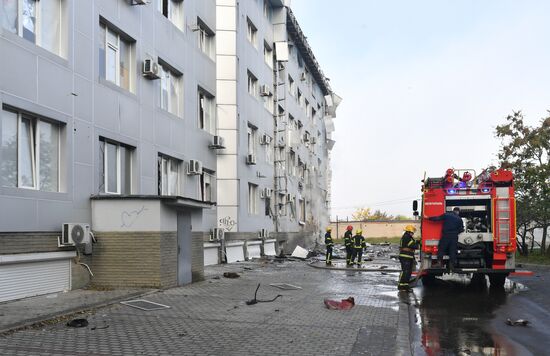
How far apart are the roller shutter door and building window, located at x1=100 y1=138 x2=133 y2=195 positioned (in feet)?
7.90

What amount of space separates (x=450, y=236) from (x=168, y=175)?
8.79 meters

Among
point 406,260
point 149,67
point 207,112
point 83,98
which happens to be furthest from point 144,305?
point 207,112

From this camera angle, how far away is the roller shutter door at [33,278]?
32.6ft

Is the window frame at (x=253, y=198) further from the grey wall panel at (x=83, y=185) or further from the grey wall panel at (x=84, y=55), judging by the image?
the grey wall panel at (x=84, y=55)

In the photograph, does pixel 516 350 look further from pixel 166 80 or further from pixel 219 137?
pixel 219 137

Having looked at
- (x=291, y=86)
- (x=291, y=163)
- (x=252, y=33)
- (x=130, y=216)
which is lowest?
(x=130, y=216)

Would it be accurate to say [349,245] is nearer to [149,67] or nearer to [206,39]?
[206,39]

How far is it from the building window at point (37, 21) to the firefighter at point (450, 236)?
973 centimetres

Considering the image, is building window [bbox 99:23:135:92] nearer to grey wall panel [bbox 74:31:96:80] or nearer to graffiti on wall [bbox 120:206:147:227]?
grey wall panel [bbox 74:31:96:80]

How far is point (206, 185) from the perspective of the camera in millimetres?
22344

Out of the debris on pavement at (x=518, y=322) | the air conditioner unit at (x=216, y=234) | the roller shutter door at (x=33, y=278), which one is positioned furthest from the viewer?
the air conditioner unit at (x=216, y=234)

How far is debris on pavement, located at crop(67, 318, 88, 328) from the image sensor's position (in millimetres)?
7792

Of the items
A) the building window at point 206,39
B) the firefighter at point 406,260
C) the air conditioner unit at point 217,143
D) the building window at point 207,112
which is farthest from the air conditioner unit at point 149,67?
the firefighter at point 406,260

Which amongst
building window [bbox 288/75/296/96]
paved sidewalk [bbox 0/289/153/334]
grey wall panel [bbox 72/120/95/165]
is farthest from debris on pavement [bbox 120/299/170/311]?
building window [bbox 288/75/296/96]
